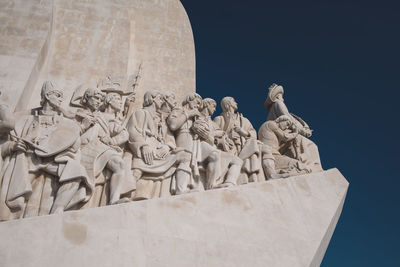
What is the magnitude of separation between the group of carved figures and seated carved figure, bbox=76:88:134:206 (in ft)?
0.04

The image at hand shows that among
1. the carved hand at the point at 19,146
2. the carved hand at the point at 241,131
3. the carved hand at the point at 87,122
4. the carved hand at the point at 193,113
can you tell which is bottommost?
the carved hand at the point at 241,131

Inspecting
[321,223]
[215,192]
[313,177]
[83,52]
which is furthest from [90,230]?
[83,52]

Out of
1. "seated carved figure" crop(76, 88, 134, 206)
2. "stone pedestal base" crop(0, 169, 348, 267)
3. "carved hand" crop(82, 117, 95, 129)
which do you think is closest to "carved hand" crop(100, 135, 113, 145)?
"seated carved figure" crop(76, 88, 134, 206)

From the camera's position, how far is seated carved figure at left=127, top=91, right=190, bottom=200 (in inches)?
240

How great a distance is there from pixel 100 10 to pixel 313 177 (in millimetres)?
5611

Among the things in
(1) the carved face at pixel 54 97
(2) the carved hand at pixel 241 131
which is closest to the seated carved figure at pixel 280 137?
(2) the carved hand at pixel 241 131

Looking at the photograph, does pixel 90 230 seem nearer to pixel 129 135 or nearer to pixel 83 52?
pixel 129 135

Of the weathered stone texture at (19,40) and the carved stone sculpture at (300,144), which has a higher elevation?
the weathered stone texture at (19,40)

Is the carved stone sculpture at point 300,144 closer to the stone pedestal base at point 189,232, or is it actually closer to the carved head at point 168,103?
the stone pedestal base at point 189,232

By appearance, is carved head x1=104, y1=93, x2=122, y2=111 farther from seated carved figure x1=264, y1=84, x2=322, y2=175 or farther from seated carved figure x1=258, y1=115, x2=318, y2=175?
seated carved figure x1=264, y1=84, x2=322, y2=175

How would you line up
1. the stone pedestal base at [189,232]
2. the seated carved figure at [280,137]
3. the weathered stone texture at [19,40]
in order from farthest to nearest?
the seated carved figure at [280,137]
the weathered stone texture at [19,40]
the stone pedestal base at [189,232]

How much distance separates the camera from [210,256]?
464 centimetres

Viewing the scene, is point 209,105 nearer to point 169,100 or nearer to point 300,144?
point 169,100

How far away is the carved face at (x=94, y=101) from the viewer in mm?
6434
